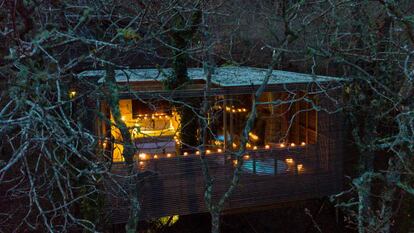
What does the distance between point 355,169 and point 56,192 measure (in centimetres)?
650

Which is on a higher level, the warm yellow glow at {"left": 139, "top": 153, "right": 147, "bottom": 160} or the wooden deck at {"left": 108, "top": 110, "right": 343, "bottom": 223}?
the warm yellow glow at {"left": 139, "top": 153, "right": 147, "bottom": 160}

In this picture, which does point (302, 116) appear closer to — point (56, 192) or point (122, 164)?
point (122, 164)

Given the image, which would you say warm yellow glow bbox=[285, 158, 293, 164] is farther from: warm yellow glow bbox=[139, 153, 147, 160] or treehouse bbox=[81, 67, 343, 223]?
warm yellow glow bbox=[139, 153, 147, 160]

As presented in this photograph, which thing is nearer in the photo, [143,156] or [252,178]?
[143,156]

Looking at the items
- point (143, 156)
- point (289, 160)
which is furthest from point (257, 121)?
point (143, 156)

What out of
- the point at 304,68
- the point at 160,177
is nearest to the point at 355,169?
the point at 304,68

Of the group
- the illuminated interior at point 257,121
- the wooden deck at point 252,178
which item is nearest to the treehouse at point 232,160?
the wooden deck at point 252,178

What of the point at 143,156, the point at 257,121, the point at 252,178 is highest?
the point at 257,121

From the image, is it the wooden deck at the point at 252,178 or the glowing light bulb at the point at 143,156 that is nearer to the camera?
the wooden deck at the point at 252,178

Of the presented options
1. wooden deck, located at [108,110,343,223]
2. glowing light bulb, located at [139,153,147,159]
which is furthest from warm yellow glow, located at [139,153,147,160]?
wooden deck, located at [108,110,343,223]

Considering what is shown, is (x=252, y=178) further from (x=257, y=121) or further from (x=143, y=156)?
(x=257, y=121)

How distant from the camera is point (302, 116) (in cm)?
942

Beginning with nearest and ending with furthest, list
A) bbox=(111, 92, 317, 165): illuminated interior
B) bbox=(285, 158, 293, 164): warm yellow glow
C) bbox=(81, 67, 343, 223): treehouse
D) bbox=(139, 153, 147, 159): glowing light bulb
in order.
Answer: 1. bbox=(81, 67, 343, 223): treehouse
2. bbox=(139, 153, 147, 159): glowing light bulb
3. bbox=(285, 158, 293, 164): warm yellow glow
4. bbox=(111, 92, 317, 165): illuminated interior

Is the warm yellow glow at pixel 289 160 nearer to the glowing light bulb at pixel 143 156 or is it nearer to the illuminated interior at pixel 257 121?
the illuminated interior at pixel 257 121
